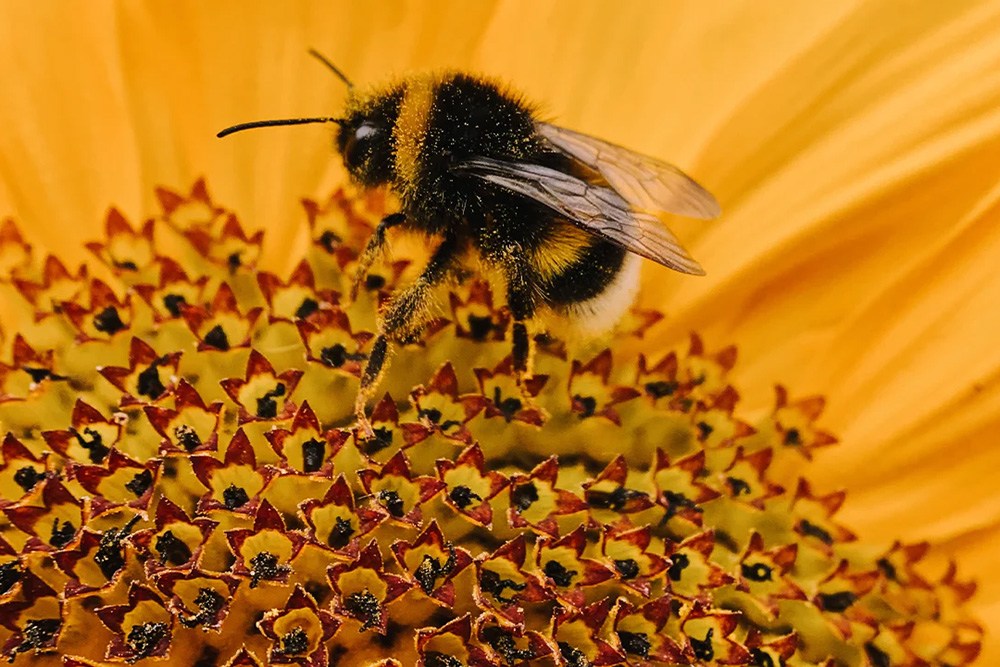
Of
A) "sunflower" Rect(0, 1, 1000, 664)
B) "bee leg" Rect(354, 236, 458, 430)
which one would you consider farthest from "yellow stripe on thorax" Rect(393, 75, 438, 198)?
"sunflower" Rect(0, 1, 1000, 664)

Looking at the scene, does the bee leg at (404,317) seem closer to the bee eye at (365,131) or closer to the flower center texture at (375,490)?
the flower center texture at (375,490)

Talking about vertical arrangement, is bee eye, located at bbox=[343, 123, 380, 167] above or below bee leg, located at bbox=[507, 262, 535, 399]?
above

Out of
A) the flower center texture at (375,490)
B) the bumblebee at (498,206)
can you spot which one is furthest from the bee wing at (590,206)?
the flower center texture at (375,490)

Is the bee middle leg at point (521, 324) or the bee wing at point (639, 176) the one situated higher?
the bee wing at point (639, 176)

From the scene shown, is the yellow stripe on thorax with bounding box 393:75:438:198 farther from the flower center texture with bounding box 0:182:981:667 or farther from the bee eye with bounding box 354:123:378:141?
the flower center texture with bounding box 0:182:981:667

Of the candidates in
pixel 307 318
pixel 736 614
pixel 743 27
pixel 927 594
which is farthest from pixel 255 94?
pixel 927 594

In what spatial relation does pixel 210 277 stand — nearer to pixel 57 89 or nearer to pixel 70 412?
pixel 70 412

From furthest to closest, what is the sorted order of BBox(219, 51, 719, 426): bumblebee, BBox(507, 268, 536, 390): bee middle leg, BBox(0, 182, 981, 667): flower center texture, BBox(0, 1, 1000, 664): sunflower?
1. BBox(0, 1, 1000, 664): sunflower
2. BBox(507, 268, 536, 390): bee middle leg
3. BBox(219, 51, 719, 426): bumblebee
4. BBox(0, 182, 981, 667): flower center texture
